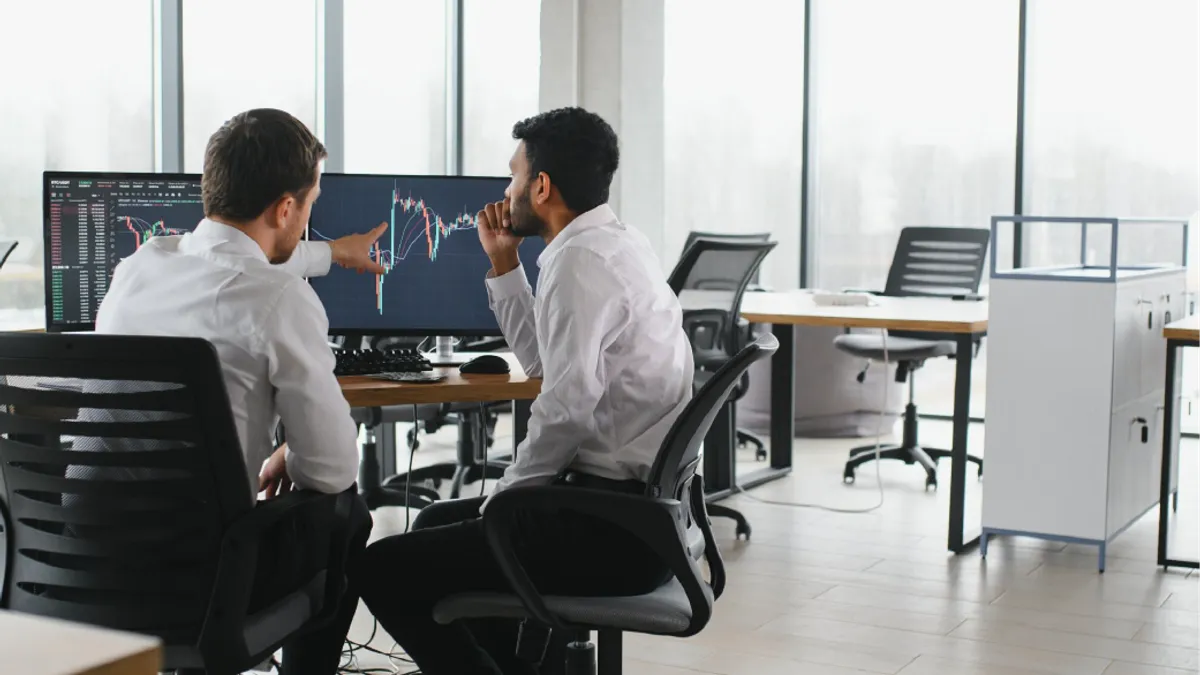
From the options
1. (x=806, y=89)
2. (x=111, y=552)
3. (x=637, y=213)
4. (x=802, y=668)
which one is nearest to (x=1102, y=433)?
(x=802, y=668)

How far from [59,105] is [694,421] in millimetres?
3540

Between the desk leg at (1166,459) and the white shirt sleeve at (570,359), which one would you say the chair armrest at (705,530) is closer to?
the white shirt sleeve at (570,359)

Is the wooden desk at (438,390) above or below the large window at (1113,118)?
below

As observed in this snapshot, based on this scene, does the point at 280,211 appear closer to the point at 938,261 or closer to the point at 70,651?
the point at 70,651

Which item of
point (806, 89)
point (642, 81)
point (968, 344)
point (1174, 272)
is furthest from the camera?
point (806, 89)

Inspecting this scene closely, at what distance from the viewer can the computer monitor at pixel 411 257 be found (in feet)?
10.6

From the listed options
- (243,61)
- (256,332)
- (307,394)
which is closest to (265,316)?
(256,332)

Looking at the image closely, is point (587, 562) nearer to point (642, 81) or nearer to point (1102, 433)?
point (1102, 433)

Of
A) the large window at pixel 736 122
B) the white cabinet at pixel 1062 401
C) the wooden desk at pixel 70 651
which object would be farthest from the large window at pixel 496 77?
the wooden desk at pixel 70 651

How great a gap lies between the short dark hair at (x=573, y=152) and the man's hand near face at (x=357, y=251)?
79cm

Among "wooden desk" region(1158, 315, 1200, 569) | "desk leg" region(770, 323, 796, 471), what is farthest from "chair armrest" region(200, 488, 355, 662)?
"desk leg" region(770, 323, 796, 471)

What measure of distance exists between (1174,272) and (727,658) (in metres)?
2.55

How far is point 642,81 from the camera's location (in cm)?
598

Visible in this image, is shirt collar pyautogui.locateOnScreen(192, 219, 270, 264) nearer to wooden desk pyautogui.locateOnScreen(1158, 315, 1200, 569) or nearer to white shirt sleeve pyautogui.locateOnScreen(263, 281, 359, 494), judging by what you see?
white shirt sleeve pyautogui.locateOnScreen(263, 281, 359, 494)
